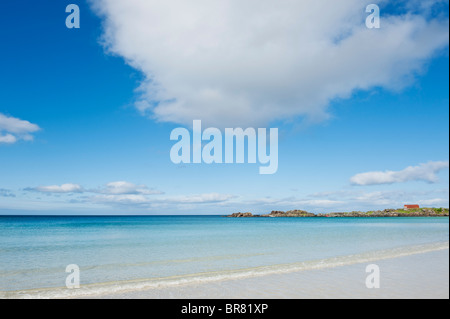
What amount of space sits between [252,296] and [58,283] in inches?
320

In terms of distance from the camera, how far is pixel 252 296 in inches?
367

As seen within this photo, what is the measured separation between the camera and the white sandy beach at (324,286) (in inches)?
367

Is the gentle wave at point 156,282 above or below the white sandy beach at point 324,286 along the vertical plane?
below

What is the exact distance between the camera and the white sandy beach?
9328 mm

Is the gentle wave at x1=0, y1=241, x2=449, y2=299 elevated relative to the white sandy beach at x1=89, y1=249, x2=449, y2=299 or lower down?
lower down

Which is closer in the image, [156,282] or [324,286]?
[324,286]

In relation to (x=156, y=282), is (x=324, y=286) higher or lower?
higher

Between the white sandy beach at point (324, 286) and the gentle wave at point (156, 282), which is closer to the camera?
the white sandy beach at point (324, 286)

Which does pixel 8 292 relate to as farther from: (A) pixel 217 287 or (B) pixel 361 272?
(B) pixel 361 272

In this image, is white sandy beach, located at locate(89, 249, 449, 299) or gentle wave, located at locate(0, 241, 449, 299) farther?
gentle wave, located at locate(0, 241, 449, 299)

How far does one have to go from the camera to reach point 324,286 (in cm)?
1037
